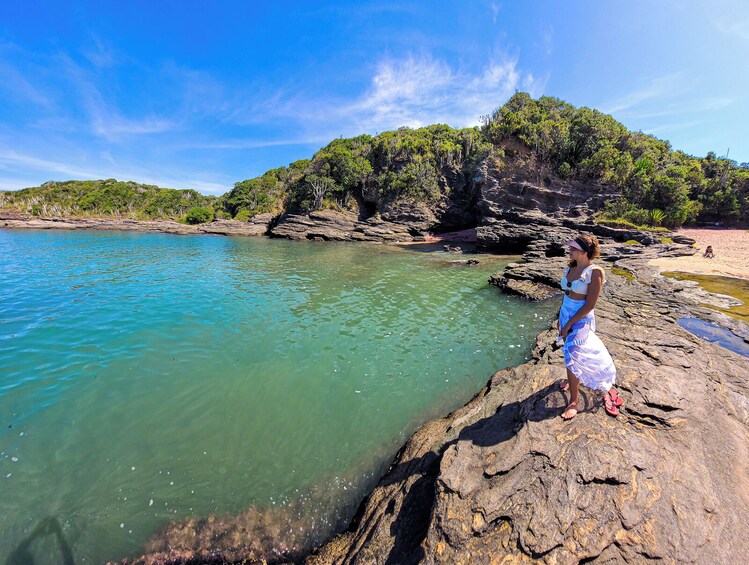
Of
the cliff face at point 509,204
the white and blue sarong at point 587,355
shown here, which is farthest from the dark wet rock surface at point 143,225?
the white and blue sarong at point 587,355

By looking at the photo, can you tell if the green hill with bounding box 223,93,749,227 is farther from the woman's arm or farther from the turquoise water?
the woman's arm

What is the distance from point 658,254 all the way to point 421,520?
3074 centimetres

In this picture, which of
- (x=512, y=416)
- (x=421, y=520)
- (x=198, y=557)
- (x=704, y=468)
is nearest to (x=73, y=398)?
(x=198, y=557)

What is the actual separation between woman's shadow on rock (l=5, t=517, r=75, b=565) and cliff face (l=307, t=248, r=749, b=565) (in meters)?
3.08

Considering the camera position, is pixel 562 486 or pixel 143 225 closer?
pixel 562 486

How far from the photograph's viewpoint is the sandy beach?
18328mm

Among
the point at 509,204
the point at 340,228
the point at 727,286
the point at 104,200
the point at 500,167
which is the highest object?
the point at 104,200

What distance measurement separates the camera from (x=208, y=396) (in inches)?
255

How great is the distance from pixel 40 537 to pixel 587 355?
7.41 m

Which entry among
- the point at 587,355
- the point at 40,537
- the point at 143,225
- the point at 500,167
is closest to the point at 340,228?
the point at 500,167

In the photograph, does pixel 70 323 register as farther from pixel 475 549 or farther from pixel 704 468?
pixel 704 468

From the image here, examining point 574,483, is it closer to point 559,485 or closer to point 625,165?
point 559,485

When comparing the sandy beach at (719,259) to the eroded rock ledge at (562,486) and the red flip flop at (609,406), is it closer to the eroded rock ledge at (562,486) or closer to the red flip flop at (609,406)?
the eroded rock ledge at (562,486)

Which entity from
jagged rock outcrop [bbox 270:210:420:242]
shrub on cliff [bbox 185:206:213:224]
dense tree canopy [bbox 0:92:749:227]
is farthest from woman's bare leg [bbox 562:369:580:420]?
shrub on cliff [bbox 185:206:213:224]
